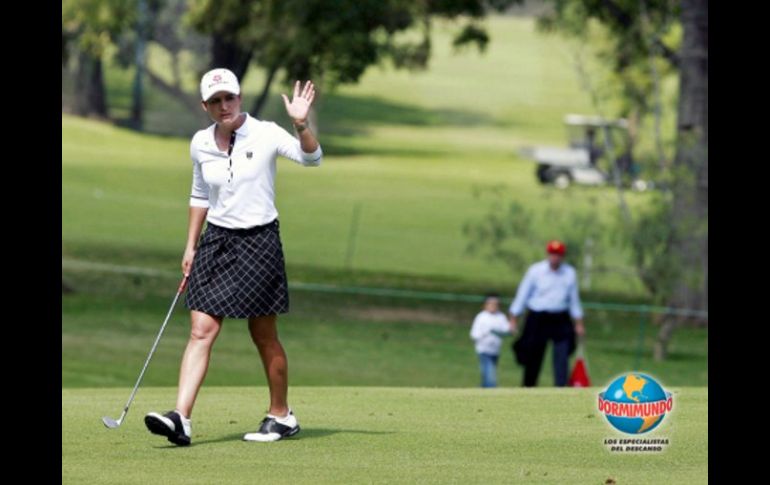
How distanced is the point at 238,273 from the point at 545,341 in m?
10.5

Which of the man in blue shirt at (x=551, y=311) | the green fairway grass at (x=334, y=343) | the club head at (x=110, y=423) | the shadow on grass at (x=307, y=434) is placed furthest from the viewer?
the green fairway grass at (x=334, y=343)

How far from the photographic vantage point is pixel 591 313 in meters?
37.6

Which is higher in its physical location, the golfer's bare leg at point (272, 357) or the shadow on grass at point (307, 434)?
the golfer's bare leg at point (272, 357)

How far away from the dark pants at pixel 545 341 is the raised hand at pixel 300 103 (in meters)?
10.3

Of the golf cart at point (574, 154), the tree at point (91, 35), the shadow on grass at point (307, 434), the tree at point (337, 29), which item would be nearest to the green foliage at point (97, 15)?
the tree at point (91, 35)

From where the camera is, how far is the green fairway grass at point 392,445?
30.9 feet

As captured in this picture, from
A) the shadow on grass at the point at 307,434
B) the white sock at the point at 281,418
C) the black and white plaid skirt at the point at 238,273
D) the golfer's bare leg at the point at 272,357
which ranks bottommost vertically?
the shadow on grass at the point at 307,434

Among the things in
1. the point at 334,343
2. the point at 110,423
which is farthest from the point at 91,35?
the point at 110,423

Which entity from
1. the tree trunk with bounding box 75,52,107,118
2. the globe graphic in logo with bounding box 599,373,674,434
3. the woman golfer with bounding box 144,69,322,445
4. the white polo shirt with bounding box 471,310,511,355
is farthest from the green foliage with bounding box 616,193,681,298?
the tree trunk with bounding box 75,52,107,118

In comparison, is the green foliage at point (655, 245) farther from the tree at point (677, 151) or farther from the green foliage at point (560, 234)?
the green foliage at point (560, 234)

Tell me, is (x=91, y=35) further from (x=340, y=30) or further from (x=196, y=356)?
(x=196, y=356)
